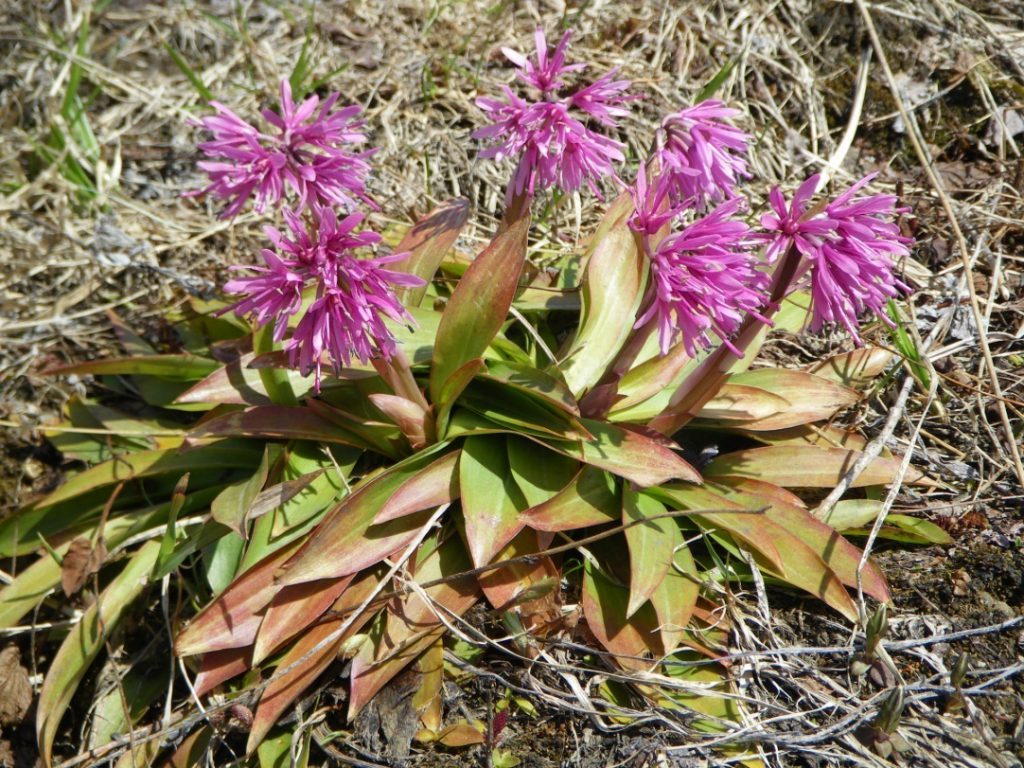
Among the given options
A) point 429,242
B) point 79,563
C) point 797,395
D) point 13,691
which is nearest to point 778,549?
point 797,395

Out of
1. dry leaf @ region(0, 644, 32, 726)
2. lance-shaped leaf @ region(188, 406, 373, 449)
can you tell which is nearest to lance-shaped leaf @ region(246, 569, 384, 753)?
lance-shaped leaf @ region(188, 406, 373, 449)

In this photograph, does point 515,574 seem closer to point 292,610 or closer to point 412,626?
point 412,626

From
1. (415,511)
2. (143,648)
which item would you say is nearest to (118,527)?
(143,648)

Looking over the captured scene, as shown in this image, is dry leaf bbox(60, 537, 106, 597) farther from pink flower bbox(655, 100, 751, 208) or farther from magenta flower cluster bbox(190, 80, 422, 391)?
pink flower bbox(655, 100, 751, 208)

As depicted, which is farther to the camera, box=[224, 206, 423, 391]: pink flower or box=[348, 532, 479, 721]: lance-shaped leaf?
box=[348, 532, 479, 721]: lance-shaped leaf

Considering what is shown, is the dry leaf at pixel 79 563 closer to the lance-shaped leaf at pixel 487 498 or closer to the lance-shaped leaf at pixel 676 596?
the lance-shaped leaf at pixel 487 498
